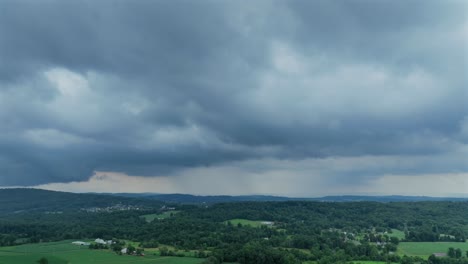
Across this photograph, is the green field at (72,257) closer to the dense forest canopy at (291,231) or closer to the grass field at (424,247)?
the dense forest canopy at (291,231)

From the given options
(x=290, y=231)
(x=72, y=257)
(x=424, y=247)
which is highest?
(x=290, y=231)

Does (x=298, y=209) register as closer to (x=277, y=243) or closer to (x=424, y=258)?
(x=277, y=243)

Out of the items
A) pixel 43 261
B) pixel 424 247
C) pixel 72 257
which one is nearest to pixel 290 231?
pixel 424 247

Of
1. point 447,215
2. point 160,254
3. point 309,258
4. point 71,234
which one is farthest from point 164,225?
point 447,215

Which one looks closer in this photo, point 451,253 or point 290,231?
point 451,253

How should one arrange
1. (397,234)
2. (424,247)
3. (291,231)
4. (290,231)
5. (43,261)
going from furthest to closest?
(291,231), (290,231), (397,234), (424,247), (43,261)

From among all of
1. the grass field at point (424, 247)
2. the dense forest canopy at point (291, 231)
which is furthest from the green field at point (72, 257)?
the grass field at point (424, 247)

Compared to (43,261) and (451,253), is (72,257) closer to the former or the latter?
(43,261)
